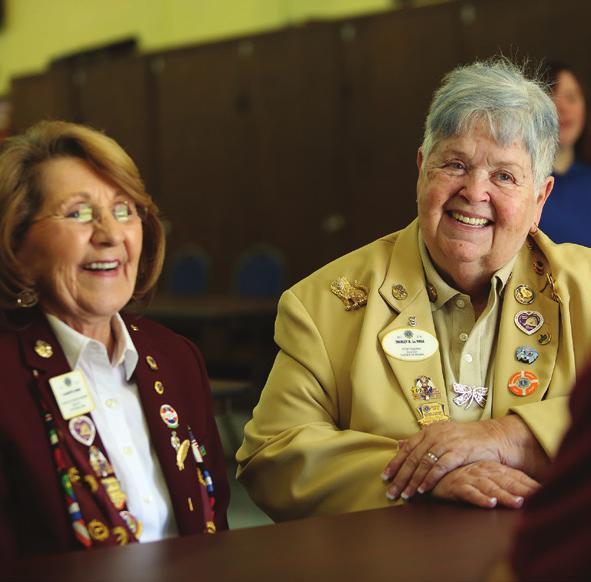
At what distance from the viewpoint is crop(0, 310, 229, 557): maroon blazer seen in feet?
5.52

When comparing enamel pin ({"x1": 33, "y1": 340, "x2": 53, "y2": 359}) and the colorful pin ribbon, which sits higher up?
enamel pin ({"x1": 33, "y1": 340, "x2": 53, "y2": 359})

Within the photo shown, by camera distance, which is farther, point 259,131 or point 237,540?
point 259,131

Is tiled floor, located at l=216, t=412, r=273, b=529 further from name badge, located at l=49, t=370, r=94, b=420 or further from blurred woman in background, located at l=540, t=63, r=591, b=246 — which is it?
name badge, located at l=49, t=370, r=94, b=420

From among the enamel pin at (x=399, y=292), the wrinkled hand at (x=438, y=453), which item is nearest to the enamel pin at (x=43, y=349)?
the wrinkled hand at (x=438, y=453)

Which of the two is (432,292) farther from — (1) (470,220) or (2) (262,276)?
(2) (262,276)

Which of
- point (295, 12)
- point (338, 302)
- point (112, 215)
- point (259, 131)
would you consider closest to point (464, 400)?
point (338, 302)

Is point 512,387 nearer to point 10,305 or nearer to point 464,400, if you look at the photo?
point 464,400

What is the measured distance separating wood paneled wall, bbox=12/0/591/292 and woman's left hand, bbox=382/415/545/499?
5381 millimetres

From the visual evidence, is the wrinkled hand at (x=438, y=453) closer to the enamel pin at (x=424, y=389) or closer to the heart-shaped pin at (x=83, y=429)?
the enamel pin at (x=424, y=389)

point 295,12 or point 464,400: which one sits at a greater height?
point 295,12

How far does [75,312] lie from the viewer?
6.20ft

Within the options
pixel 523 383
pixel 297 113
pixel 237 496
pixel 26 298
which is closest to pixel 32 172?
pixel 26 298

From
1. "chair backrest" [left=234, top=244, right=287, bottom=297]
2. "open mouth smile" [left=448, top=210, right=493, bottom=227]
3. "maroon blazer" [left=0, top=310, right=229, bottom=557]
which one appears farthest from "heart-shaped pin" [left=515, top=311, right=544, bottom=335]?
"chair backrest" [left=234, top=244, right=287, bottom=297]

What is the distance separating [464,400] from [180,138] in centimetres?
782
